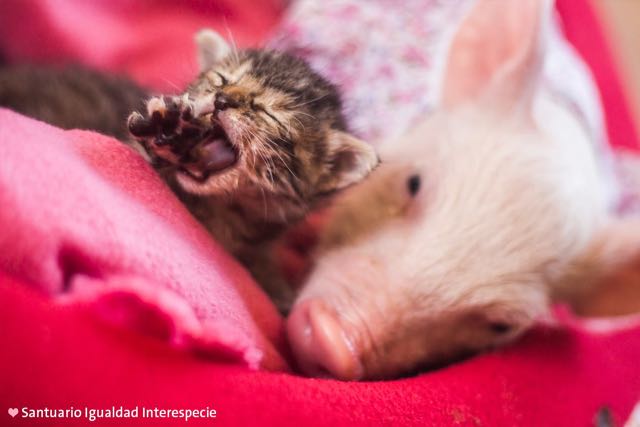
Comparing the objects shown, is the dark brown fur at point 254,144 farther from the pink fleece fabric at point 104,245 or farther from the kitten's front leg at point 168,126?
the pink fleece fabric at point 104,245

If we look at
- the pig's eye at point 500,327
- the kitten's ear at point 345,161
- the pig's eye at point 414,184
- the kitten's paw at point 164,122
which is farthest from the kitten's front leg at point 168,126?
the pig's eye at point 500,327

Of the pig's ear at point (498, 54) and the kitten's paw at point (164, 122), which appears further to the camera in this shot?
the pig's ear at point (498, 54)

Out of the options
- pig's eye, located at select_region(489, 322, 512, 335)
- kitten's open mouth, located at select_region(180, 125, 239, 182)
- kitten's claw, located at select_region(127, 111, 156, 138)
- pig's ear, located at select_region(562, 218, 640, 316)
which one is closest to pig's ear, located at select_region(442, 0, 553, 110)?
pig's ear, located at select_region(562, 218, 640, 316)

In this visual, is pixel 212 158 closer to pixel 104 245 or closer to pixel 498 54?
pixel 104 245

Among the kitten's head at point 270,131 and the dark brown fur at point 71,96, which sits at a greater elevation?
the dark brown fur at point 71,96

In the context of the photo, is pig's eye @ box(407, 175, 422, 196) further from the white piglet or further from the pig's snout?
the pig's snout

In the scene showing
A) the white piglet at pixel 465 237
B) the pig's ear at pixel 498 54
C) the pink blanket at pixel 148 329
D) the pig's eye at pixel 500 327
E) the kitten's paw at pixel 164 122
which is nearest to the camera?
the pink blanket at pixel 148 329

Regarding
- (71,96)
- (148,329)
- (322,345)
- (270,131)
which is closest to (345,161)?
(270,131)

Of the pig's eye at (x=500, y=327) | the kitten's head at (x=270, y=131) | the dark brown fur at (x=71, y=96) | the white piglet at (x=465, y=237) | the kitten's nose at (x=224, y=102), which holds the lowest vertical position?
the pig's eye at (x=500, y=327)
